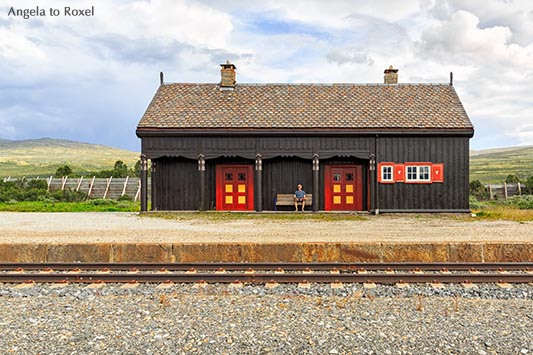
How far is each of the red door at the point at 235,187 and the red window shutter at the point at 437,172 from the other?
25.4ft

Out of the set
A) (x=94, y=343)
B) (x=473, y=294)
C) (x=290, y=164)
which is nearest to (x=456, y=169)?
(x=290, y=164)

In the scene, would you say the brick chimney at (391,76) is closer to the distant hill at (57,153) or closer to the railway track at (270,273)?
the railway track at (270,273)

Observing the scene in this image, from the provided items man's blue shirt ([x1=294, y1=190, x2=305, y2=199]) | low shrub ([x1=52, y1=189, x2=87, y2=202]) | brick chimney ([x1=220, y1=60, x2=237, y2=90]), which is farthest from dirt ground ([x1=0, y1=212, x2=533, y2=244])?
low shrub ([x1=52, y1=189, x2=87, y2=202])

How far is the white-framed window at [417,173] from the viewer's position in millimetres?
22641

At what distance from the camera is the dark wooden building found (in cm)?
2269

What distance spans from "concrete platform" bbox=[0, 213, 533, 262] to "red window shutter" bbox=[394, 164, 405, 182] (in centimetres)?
464

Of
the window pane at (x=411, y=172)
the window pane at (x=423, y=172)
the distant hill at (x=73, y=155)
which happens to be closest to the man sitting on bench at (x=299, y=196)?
the window pane at (x=411, y=172)

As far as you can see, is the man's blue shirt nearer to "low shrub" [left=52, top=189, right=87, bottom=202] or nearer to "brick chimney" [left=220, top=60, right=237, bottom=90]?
"brick chimney" [left=220, top=60, right=237, bottom=90]

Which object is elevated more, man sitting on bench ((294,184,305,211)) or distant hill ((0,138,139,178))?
distant hill ((0,138,139,178))

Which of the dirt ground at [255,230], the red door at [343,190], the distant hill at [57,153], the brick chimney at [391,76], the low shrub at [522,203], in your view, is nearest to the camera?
the dirt ground at [255,230]

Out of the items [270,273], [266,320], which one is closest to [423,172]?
[270,273]

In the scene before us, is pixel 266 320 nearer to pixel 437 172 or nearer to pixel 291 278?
pixel 291 278

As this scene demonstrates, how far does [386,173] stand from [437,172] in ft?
7.01

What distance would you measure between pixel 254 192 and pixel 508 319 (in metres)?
16.8
